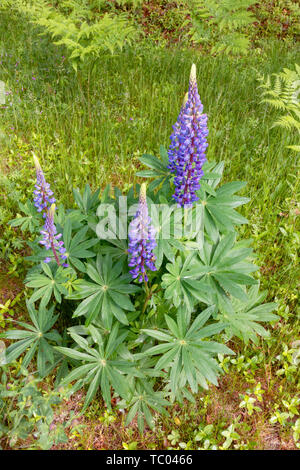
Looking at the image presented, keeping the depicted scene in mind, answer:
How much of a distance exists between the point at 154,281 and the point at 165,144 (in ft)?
5.53

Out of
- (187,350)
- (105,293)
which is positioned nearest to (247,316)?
(187,350)

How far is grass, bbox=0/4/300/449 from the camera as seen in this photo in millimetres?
2094

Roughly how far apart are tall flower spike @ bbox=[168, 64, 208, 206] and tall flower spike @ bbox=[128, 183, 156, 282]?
0.81 feet

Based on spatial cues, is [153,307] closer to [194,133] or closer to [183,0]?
[194,133]

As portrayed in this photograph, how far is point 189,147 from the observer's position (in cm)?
163

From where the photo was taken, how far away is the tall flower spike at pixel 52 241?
171cm

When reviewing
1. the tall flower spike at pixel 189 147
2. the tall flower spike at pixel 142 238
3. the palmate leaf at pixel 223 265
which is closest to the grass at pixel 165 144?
the palmate leaf at pixel 223 265

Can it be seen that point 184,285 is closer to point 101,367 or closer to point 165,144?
point 101,367

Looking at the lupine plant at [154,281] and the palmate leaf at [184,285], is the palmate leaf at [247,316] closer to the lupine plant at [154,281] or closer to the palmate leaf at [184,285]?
the lupine plant at [154,281]

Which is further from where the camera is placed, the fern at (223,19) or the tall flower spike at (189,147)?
the fern at (223,19)

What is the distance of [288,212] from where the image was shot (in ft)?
9.61

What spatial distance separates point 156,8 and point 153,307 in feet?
18.1

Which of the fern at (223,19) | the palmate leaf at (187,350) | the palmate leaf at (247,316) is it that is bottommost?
the palmate leaf at (247,316)

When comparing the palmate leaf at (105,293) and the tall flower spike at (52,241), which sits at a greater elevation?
the tall flower spike at (52,241)
